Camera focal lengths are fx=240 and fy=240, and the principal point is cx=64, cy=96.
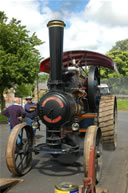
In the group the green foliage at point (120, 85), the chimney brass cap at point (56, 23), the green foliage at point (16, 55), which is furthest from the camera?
the green foliage at point (120, 85)

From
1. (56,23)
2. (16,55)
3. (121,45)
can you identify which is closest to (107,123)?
(56,23)

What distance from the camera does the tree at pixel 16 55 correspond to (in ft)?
45.7

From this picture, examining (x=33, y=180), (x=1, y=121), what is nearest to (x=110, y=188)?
(x=33, y=180)

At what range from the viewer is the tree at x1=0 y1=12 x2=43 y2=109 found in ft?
45.7

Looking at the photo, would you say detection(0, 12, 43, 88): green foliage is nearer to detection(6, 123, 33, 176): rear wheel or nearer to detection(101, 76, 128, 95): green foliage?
detection(6, 123, 33, 176): rear wheel

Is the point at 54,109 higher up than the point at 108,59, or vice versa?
the point at 108,59

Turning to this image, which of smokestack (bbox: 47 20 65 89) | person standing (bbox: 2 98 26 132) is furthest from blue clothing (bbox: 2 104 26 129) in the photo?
smokestack (bbox: 47 20 65 89)

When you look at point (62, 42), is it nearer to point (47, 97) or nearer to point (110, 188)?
point (47, 97)

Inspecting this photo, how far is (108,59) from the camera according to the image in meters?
6.40

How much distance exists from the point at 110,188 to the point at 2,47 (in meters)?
12.0

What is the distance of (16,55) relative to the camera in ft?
48.0

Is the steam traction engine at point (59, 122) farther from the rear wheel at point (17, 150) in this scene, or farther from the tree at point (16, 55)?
the tree at point (16, 55)

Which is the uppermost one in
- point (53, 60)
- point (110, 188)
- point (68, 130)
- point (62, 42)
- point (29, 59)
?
point (29, 59)

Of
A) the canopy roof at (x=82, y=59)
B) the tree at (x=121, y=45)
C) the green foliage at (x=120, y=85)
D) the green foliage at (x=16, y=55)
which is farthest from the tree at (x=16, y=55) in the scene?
the tree at (x=121, y=45)
